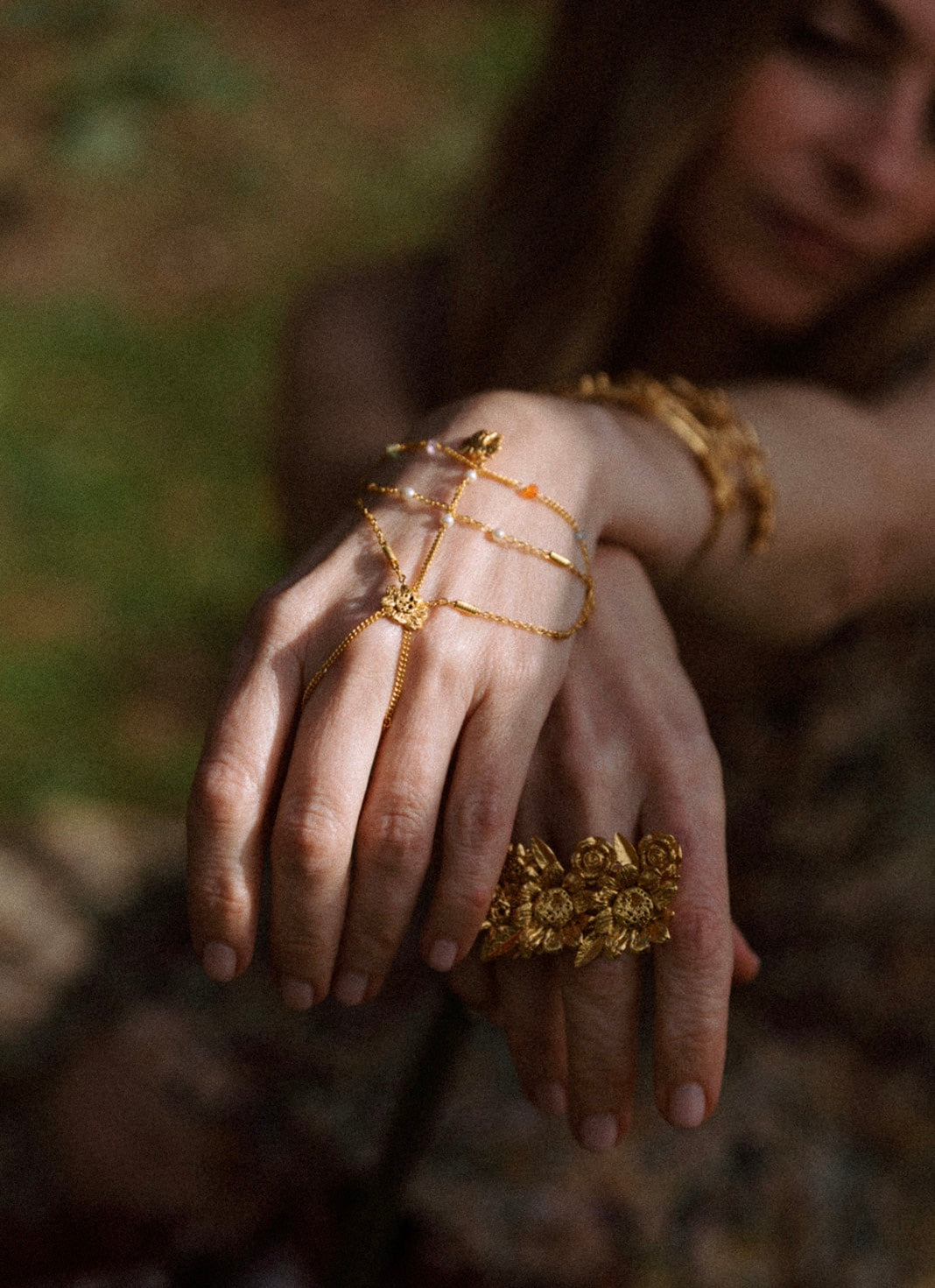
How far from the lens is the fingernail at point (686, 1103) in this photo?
2.69ft

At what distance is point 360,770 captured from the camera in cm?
76

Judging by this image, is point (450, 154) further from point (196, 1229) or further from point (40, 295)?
point (196, 1229)

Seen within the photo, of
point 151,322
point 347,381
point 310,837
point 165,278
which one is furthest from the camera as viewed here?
point 165,278

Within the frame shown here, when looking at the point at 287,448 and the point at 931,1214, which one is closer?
the point at 931,1214

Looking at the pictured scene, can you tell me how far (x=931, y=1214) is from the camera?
1.29 metres

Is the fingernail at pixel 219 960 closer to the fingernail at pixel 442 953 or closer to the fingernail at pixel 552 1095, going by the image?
the fingernail at pixel 442 953

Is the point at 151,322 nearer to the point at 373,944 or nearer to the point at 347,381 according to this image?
the point at 347,381

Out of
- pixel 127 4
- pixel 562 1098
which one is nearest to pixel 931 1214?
pixel 562 1098

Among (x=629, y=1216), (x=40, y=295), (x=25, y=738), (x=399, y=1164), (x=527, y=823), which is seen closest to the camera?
(x=527, y=823)

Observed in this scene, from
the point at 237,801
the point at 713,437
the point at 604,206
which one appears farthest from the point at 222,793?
the point at 604,206

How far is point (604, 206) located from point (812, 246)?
0.29m

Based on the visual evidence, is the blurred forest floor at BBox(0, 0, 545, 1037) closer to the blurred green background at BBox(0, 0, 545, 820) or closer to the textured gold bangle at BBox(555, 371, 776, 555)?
the blurred green background at BBox(0, 0, 545, 820)

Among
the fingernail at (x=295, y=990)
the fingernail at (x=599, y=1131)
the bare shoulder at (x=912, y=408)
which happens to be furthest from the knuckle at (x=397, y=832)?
the bare shoulder at (x=912, y=408)

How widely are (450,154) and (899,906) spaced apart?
4.21 m
